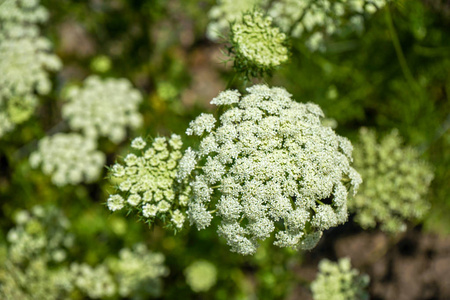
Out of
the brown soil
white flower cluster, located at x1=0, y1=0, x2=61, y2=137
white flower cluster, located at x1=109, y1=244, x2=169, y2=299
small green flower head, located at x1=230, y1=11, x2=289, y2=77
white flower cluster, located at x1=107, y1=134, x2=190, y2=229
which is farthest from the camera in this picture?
the brown soil

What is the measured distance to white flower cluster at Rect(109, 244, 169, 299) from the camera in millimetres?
7711

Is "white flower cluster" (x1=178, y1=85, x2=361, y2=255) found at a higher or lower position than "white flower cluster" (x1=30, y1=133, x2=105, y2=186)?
lower

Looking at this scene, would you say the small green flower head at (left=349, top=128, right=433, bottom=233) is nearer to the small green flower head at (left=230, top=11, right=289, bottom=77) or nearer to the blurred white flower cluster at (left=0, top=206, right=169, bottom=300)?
the small green flower head at (left=230, top=11, right=289, bottom=77)

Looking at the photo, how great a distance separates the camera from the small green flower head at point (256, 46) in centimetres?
501

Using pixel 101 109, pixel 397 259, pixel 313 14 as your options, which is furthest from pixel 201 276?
pixel 313 14

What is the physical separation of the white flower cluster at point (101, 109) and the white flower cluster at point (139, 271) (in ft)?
8.57

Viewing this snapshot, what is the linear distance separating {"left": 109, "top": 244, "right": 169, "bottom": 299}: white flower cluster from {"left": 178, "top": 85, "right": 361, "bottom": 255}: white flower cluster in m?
3.88

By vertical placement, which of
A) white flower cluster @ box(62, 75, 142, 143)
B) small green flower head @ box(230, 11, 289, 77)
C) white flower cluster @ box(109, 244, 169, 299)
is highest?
white flower cluster @ box(62, 75, 142, 143)

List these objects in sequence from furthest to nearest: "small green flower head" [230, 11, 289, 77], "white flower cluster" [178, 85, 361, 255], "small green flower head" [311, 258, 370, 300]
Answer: "small green flower head" [311, 258, 370, 300] < "small green flower head" [230, 11, 289, 77] < "white flower cluster" [178, 85, 361, 255]

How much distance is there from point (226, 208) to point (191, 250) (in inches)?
178

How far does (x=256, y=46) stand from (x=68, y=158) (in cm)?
489

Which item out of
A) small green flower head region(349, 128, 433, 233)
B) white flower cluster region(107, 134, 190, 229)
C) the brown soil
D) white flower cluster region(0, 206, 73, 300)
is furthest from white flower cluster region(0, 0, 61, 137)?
the brown soil

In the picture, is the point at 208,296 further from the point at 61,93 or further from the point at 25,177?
the point at 61,93

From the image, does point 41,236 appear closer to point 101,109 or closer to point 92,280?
point 92,280
